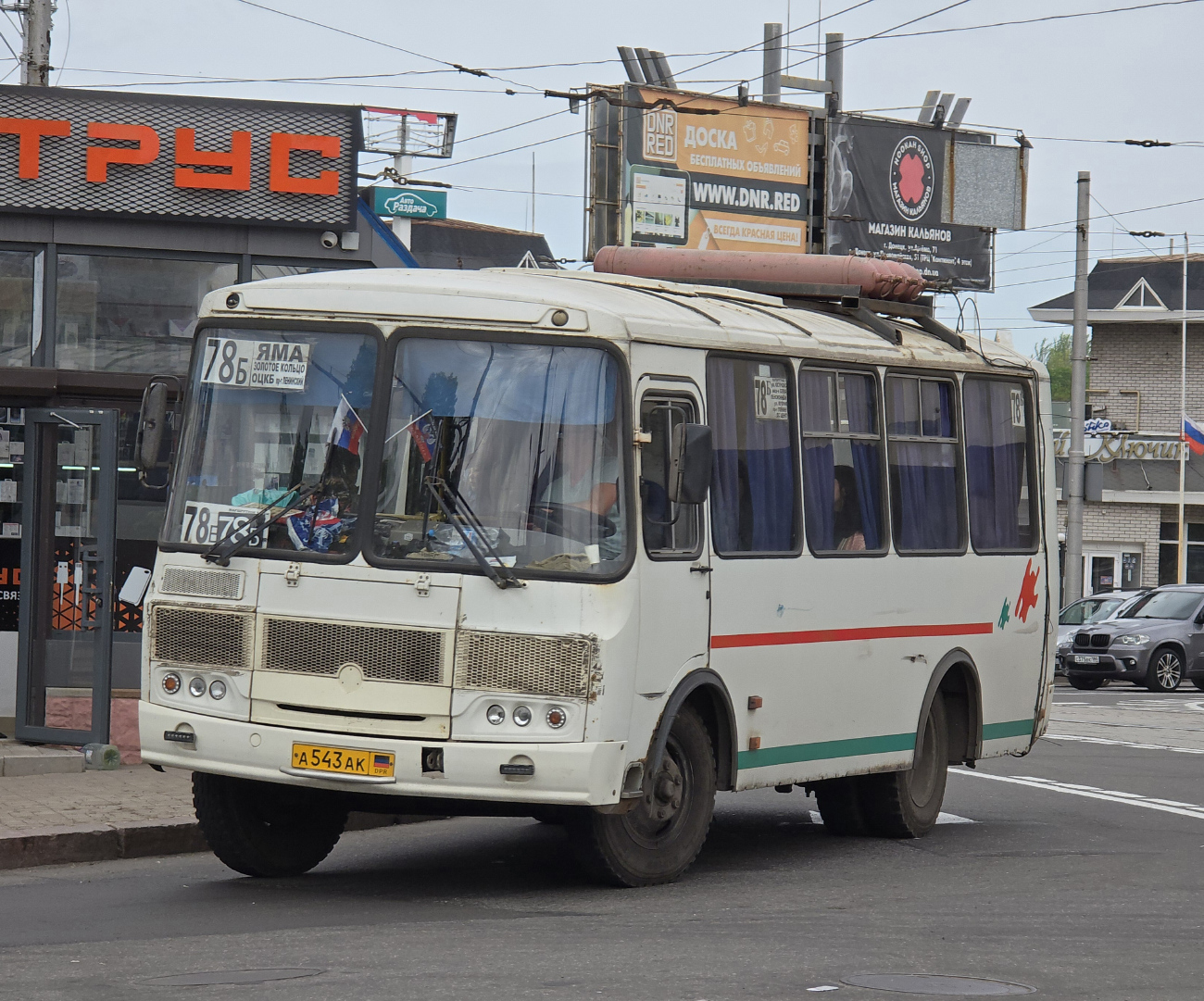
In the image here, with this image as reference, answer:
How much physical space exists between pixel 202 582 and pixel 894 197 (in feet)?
121

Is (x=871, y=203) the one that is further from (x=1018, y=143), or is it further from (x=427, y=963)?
(x=427, y=963)

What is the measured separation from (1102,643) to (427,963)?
25522 mm

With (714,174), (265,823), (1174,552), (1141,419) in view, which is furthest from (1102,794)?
(1141,419)

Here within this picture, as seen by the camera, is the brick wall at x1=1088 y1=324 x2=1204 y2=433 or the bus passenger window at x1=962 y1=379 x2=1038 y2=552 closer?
the bus passenger window at x1=962 y1=379 x2=1038 y2=552

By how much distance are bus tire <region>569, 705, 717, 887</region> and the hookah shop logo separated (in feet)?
118

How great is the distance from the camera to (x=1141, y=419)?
5103 cm

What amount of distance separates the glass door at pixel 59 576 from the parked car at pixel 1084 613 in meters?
20.9

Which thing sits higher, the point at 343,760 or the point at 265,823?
the point at 343,760

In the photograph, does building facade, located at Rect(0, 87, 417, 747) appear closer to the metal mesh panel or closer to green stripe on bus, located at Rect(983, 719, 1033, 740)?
the metal mesh panel

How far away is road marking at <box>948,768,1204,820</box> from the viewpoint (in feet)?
45.1

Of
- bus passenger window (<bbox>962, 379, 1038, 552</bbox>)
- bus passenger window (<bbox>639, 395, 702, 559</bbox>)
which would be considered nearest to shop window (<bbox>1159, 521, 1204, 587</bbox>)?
bus passenger window (<bbox>962, 379, 1038, 552</bbox>)

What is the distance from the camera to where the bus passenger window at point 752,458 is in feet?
32.1

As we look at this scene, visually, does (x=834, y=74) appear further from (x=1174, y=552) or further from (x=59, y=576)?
(x=59, y=576)

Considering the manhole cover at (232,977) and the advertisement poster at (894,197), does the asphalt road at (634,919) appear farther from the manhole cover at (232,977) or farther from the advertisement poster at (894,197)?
the advertisement poster at (894,197)
